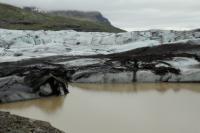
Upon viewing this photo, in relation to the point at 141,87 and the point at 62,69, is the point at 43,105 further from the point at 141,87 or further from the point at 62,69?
the point at 62,69

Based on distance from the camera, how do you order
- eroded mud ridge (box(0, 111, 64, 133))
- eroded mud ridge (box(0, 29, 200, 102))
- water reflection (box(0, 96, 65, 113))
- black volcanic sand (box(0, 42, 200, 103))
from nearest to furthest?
1. eroded mud ridge (box(0, 111, 64, 133))
2. water reflection (box(0, 96, 65, 113))
3. black volcanic sand (box(0, 42, 200, 103))
4. eroded mud ridge (box(0, 29, 200, 102))

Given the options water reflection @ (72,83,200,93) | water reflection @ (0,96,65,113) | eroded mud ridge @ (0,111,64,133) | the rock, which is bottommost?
water reflection @ (72,83,200,93)

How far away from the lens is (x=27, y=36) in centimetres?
2870

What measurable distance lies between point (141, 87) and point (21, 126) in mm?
8352

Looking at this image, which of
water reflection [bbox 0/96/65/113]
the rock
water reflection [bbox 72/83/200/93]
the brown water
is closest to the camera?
the brown water

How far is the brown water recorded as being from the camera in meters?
8.62

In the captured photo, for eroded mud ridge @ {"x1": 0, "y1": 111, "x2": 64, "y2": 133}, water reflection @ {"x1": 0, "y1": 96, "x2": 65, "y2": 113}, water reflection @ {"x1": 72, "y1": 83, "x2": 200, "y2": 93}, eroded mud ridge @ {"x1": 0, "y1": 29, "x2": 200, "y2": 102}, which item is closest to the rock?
eroded mud ridge @ {"x1": 0, "y1": 29, "x2": 200, "y2": 102}

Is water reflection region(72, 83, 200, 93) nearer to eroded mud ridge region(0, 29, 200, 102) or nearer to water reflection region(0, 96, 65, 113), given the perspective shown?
eroded mud ridge region(0, 29, 200, 102)

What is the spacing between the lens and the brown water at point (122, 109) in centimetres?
862

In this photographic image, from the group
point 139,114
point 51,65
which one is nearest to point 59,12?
point 51,65

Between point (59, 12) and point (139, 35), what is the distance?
4353 inches

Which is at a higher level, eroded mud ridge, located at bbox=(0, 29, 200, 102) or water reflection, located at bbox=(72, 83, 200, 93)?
eroded mud ridge, located at bbox=(0, 29, 200, 102)

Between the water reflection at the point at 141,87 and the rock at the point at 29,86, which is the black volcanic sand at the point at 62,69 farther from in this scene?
the water reflection at the point at 141,87

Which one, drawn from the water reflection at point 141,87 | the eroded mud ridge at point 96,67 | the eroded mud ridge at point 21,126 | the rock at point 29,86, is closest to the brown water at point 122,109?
the water reflection at point 141,87
